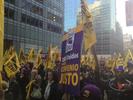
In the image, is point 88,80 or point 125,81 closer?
point 88,80

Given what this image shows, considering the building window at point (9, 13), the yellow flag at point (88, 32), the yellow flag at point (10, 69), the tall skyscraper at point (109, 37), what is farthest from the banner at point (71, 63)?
the tall skyscraper at point (109, 37)

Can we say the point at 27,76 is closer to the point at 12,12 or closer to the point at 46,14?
the point at 12,12

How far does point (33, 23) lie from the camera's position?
205 feet

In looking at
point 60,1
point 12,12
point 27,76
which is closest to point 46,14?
point 60,1

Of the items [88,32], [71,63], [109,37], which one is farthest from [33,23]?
[71,63]

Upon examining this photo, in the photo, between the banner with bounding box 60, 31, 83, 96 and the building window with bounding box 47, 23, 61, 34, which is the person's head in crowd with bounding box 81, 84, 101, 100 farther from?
the building window with bounding box 47, 23, 61, 34

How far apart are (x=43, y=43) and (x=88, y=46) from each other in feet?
186

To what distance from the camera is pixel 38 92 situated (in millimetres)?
9766

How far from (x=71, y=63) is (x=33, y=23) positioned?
55890 mm

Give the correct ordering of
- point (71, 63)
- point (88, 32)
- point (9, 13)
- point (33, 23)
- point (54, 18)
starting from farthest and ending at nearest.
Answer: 1. point (54, 18)
2. point (33, 23)
3. point (9, 13)
4. point (88, 32)
5. point (71, 63)

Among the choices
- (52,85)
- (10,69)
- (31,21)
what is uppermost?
(31,21)

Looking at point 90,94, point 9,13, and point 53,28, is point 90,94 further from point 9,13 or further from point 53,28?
point 53,28

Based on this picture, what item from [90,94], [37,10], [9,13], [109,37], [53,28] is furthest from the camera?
[109,37]

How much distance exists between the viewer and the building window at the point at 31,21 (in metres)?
58.8
